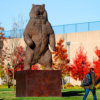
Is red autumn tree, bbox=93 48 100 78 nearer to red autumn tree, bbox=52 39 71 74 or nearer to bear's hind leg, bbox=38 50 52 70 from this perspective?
red autumn tree, bbox=52 39 71 74

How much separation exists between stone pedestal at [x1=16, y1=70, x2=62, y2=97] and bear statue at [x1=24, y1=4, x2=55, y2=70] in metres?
0.60

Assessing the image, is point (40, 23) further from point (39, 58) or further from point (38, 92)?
point (38, 92)

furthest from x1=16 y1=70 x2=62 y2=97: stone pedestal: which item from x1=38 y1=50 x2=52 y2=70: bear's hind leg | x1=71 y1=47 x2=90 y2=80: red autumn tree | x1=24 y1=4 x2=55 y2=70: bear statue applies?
x1=71 y1=47 x2=90 y2=80: red autumn tree

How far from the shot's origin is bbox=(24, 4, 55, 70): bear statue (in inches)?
710

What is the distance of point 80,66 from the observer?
37406 mm

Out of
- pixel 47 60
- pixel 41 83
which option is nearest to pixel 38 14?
pixel 47 60

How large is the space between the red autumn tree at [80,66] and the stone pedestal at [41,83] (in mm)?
19159

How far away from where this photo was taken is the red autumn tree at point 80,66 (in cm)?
3699

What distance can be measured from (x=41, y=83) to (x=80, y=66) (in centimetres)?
2015

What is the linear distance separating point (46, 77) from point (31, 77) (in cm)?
72

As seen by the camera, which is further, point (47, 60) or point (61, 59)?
point (61, 59)

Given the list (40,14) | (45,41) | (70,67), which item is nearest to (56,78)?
(45,41)

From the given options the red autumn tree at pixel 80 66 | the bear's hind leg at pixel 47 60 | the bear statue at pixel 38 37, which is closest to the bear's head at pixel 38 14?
the bear statue at pixel 38 37

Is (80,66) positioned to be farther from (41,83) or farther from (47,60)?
(41,83)
